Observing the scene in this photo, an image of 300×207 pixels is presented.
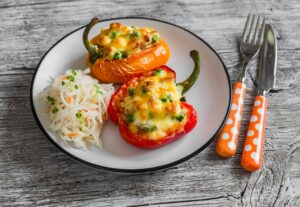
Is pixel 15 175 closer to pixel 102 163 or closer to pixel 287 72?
pixel 102 163

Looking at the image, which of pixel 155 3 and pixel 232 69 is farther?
pixel 155 3

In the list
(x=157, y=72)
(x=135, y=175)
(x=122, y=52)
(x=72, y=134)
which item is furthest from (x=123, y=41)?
(x=135, y=175)

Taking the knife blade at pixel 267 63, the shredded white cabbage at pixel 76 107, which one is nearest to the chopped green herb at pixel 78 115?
the shredded white cabbage at pixel 76 107

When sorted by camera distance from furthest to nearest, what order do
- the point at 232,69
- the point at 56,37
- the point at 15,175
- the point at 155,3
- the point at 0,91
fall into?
the point at 155,3 → the point at 56,37 → the point at 232,69 → the point at 0,91 → the point at 15,175

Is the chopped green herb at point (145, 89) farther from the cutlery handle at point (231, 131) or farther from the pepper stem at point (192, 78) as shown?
the cutlery handle at point (231, 131)

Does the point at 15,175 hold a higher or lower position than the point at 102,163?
lower

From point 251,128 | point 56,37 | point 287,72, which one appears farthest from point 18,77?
point 287,72
